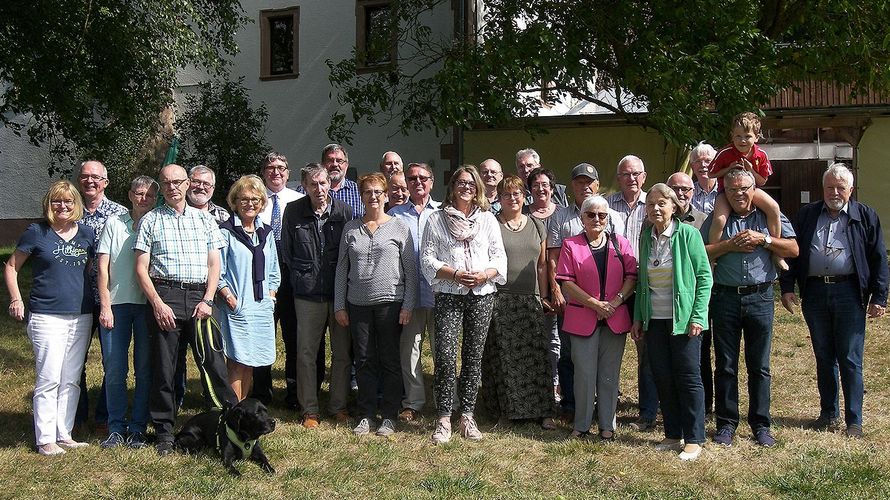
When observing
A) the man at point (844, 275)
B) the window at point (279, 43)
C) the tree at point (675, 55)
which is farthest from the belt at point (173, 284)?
the window at point (279, 43)

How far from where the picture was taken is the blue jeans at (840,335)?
247 inches

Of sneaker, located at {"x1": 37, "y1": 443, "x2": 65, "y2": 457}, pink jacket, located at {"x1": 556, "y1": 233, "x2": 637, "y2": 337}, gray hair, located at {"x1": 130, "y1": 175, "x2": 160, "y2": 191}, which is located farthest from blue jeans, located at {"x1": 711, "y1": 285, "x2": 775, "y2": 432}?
sneaker, located at {"x1": 37, "y1": 443, "x2": 65, "y2": 457}

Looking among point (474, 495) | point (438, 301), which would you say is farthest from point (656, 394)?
point (474, 495)

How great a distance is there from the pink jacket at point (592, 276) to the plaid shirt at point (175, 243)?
243 centimetres

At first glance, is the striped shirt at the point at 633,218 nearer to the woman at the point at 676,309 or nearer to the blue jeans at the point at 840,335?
the woman at the point at 676,309

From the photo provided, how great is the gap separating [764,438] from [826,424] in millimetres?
710

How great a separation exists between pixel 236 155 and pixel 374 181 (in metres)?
13.6

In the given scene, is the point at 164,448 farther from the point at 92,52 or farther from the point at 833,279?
the point at 92,52

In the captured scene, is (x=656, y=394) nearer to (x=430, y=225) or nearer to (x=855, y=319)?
(x=855, y=319)

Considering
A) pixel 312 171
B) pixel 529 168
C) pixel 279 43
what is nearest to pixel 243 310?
pixel 312 171

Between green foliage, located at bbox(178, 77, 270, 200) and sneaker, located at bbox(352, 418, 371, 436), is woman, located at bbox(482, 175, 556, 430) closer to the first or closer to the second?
sneaker, located at bbox(352, 418, 371, 436)

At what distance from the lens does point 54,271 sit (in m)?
5.91

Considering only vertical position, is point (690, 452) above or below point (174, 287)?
below

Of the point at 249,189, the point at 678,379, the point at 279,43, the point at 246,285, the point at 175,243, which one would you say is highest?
the point at 279,43
